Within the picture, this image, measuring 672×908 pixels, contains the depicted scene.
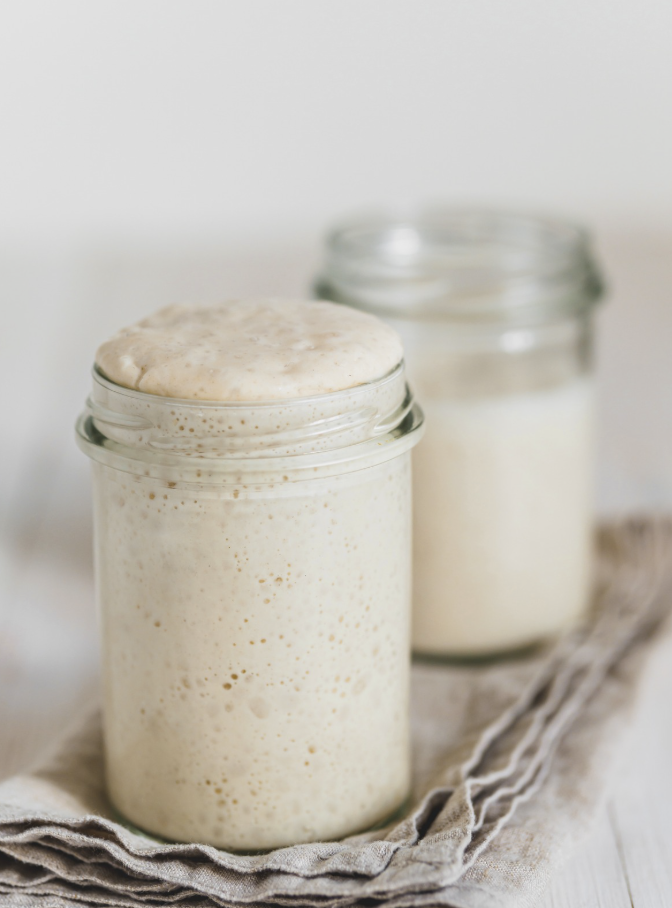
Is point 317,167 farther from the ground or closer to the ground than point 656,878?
farther from the ground

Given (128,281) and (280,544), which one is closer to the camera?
(280,544)

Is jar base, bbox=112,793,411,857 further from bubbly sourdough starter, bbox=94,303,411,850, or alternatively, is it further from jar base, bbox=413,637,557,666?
jar base, bbox=413,637,557,666

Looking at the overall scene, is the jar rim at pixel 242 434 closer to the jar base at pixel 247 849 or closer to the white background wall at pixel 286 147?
the jar base at pixel 247 849

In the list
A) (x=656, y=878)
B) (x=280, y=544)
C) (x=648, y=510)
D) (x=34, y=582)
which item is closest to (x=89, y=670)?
(x=34, y=582)

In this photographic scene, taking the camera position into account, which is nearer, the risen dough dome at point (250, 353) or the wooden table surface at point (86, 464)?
the risen dough dome at point (250, 353)

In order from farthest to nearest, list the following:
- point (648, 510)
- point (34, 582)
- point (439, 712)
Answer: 1. point (648, 510)
2. point (34, 582)
3. point (439, 712)

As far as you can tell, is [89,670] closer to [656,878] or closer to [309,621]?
[309,621]

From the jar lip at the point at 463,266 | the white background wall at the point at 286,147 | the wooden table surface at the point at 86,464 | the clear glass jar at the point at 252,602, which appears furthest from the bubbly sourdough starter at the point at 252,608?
the white background wall at the point at 286,147

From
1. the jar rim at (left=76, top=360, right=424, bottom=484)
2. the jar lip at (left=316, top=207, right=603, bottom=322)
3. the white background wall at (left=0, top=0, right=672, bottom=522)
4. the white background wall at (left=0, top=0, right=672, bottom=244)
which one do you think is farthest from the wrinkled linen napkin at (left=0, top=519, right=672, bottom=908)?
the white background wall at (left=0, top=0, right=672, bottom=244)
